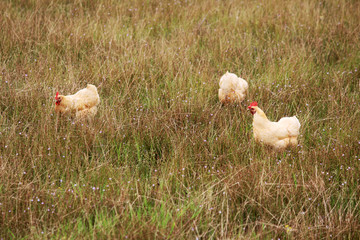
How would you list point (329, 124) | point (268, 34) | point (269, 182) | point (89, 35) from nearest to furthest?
point (269, 182), point (329, 124), point (89, 35), point (268, 34)

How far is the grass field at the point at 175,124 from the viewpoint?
2535 mm

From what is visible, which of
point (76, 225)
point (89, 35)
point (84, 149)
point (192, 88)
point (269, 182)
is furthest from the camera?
point (89, 35)

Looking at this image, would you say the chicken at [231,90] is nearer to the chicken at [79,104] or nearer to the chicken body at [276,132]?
the chicken body at [276,132]

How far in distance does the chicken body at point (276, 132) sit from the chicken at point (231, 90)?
2.21ft

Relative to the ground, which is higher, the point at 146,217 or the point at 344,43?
the point at 344,43

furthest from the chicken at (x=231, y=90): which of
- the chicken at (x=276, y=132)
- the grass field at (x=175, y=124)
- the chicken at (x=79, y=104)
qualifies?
the chicken at (x=79, y=104)

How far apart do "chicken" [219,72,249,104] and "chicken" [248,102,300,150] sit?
0.67 meters

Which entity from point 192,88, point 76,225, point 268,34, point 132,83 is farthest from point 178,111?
point 268,34

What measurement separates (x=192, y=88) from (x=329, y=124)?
154 cm

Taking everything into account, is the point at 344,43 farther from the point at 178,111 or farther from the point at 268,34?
the point at 178,111

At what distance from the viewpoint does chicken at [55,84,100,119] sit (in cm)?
360

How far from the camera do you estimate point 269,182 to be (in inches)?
111

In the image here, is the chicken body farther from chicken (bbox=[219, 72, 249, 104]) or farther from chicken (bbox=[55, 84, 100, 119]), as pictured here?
chicken (bbox=[55, 84, 100, 119])

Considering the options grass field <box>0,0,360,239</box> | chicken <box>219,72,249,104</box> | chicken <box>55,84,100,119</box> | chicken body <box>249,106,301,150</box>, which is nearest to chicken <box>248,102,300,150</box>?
chicken body <box>249,106,301,150</box>
